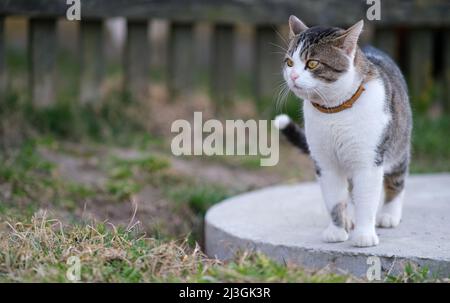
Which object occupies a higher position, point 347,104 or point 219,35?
point 219,35

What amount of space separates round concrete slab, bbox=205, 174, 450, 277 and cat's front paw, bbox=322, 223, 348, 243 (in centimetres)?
4

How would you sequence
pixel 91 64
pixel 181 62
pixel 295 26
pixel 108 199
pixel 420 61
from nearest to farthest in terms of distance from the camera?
pixel 295 26, pixel 108 199, pixel 91 64, pixel 181 62, pixel 420 61

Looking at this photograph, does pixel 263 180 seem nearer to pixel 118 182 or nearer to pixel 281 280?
pixel 118 182

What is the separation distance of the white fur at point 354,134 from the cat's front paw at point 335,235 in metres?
0.11

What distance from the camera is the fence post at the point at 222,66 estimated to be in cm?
669

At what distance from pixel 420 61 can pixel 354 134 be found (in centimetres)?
390

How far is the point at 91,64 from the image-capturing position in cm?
630

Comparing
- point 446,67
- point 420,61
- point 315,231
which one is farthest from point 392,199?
point 446,67

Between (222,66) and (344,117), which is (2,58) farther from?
(344,117)

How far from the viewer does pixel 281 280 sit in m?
2.81

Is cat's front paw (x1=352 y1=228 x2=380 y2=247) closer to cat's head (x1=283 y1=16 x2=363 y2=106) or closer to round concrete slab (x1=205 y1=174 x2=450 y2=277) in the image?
round concrete slab (x1=205 y1=174 x2=450 y2=277)

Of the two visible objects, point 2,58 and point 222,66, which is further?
point 222,66
